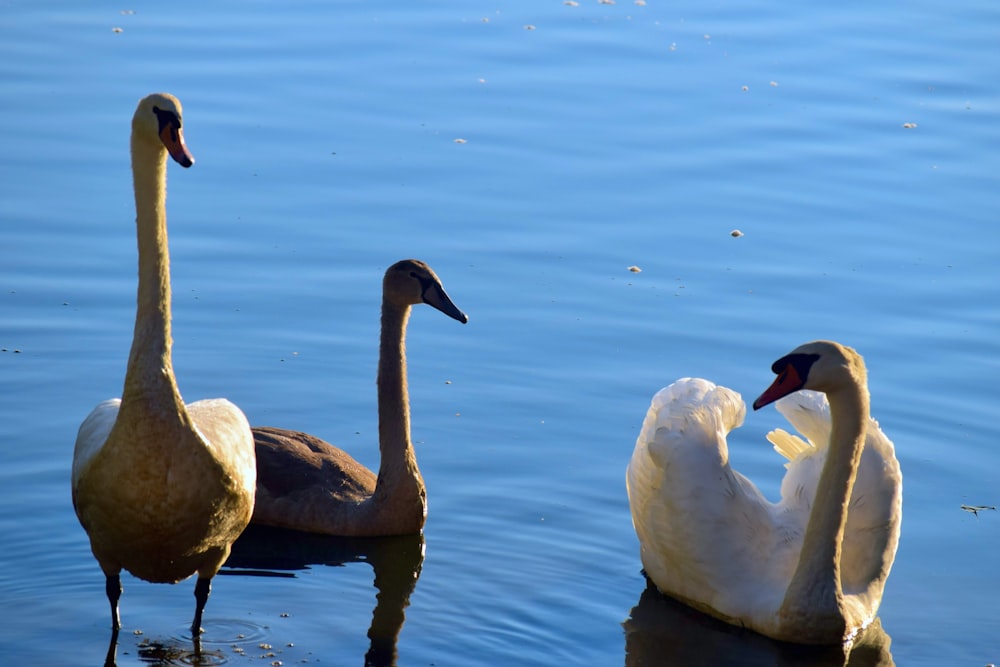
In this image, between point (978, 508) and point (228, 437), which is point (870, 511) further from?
point (228, 437)

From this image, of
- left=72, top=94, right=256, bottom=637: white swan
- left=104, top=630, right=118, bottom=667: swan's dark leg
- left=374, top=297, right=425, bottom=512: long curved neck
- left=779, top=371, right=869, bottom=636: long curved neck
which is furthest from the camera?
left=374, top=297, right=425, bottom=512: long curved neck

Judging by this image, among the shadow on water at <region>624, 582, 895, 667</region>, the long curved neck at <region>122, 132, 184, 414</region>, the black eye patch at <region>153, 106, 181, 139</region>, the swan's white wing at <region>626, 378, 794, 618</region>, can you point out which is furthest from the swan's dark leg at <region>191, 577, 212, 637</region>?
the swan's white wing at <region>626, 378, 794, 618</region>

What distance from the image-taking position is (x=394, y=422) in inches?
350

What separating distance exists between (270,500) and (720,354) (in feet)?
10.5

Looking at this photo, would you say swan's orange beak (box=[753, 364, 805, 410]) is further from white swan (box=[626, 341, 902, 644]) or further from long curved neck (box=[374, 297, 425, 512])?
long curved neck (box=[374, 297, 425, 512])

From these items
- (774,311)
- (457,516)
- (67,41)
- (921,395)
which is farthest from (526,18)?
(457,516)

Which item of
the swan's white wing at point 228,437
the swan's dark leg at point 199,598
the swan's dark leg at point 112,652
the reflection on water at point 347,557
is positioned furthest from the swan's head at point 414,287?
the swan's dark leg at point 112,652

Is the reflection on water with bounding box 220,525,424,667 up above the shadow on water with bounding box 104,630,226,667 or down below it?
below

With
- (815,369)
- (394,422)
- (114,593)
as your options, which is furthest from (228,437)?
(815,369)

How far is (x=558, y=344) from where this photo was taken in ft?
35.4

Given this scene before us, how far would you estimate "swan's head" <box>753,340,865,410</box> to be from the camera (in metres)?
7.62

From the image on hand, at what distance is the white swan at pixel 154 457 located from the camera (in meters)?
6.68

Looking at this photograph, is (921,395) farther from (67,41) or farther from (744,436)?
(67,41)

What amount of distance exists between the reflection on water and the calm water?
0.03 m
